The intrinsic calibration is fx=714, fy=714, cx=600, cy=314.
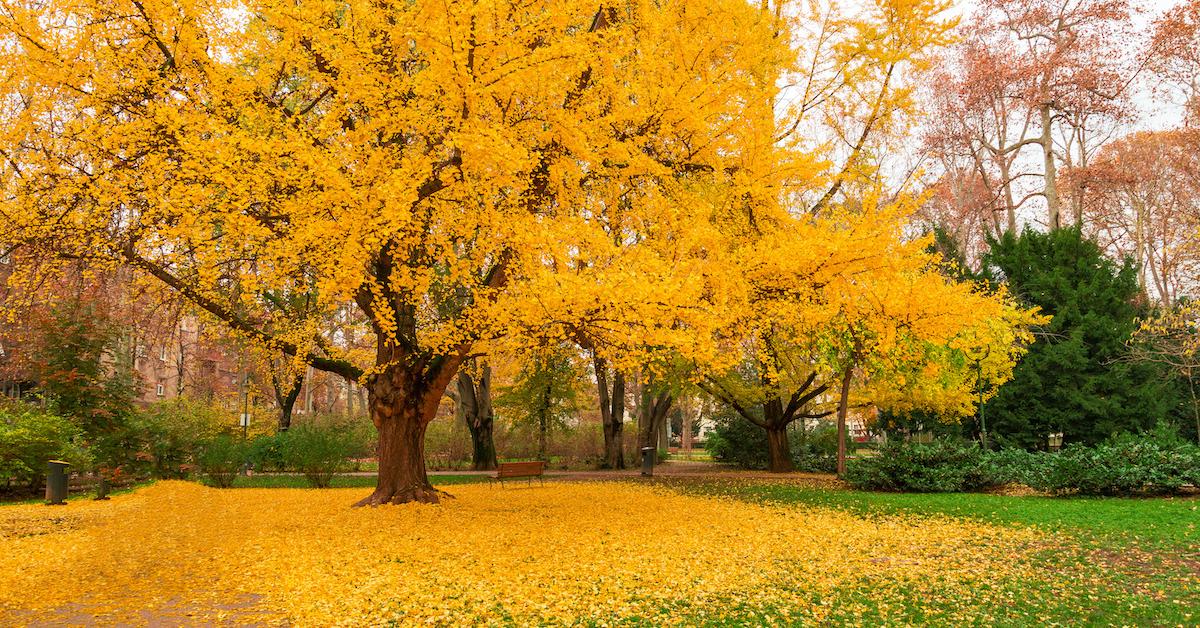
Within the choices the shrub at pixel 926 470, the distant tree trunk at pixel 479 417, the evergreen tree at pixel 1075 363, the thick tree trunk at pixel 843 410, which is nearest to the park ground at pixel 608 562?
the shrub at pixel 926 470

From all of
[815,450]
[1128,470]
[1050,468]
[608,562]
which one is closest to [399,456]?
[608,562]

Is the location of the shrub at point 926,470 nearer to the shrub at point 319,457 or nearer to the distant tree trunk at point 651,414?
the distant tree trunk at point 651,414

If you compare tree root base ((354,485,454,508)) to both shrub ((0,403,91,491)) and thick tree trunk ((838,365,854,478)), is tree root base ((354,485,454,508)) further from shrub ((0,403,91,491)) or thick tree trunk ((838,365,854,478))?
thick tree trunk ((838,365,854,478))

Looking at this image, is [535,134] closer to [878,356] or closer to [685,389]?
[878,356]

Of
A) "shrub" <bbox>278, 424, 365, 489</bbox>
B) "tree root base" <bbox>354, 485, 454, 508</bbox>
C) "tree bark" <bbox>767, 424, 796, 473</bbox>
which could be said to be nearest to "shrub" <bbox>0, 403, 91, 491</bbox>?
"shrub" <bbox>278, 424, 365, 489</bbox>

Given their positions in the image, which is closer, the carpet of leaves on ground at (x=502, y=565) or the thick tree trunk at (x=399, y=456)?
the carpet of leaves on ground at (x=502, y=565)

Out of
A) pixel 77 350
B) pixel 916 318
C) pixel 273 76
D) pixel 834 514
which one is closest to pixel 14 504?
pixel 77 350

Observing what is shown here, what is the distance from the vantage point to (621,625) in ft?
17.9

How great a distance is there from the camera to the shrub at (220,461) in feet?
58.9

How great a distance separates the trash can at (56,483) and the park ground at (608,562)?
0.27 metres

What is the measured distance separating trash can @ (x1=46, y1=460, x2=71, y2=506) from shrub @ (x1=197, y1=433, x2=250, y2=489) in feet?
15.0

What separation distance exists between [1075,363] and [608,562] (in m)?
19.0

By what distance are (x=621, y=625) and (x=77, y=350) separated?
16.5 m

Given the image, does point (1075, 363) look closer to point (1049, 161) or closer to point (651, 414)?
point (1049, 161)
